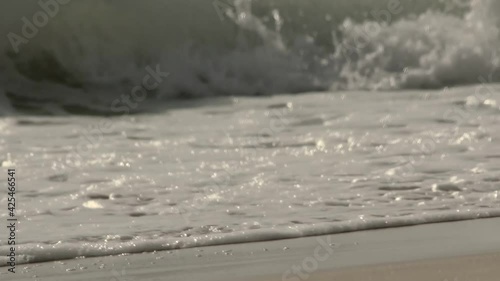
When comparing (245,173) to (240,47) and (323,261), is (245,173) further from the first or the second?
(240,47)

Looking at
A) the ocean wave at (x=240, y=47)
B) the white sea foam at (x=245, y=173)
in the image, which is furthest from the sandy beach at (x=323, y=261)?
the ocean wave at (x=240, y=47)

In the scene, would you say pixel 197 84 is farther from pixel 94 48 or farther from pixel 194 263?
pixel 194 263

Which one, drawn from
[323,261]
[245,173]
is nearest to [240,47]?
[245,173]

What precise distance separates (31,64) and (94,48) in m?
0.52

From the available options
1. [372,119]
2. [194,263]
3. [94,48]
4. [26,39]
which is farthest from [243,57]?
[194,263]

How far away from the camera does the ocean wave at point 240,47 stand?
7.79m

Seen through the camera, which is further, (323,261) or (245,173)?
(245,173)

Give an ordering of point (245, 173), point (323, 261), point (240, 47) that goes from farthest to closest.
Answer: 1. point (240, 47)
2. point (245, 173)
3. point (323, 261)

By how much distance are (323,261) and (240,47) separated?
5351mm

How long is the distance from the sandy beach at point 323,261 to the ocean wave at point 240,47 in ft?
13.4

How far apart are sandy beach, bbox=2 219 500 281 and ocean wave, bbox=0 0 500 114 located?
13.4 ft

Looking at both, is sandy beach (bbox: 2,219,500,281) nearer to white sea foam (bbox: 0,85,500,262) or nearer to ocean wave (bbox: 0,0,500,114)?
white sea foam (bbox: 0,85,500,262)

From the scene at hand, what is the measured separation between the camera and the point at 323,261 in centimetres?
322

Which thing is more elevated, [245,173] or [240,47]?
[240,47]
